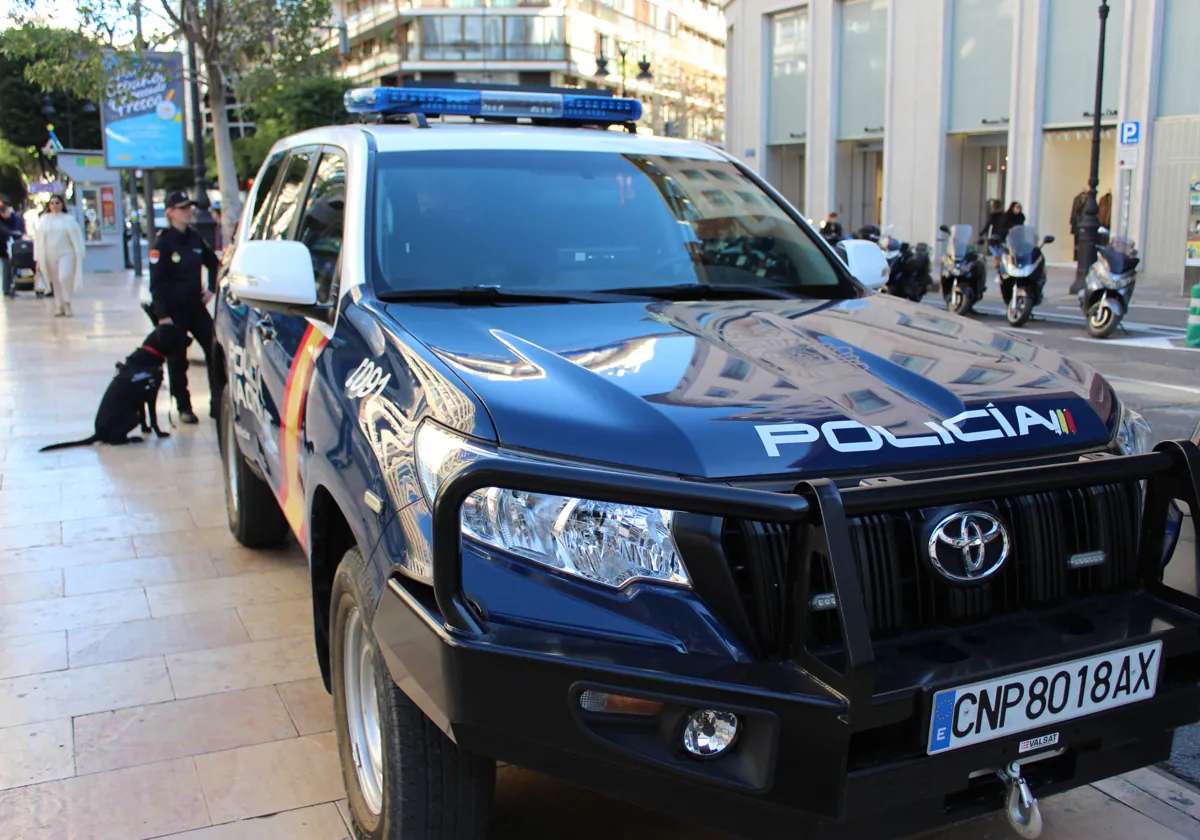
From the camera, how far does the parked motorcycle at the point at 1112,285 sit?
44.2 ft

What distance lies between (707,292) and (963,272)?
1400cm

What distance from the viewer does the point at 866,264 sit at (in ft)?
Answer: 13.5

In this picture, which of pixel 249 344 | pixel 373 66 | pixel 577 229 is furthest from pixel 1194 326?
pixel 373 66

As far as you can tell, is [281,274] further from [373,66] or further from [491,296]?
[373,66]

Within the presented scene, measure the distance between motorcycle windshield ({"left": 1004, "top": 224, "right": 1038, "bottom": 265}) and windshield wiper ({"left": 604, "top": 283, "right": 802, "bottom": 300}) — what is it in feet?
40.5

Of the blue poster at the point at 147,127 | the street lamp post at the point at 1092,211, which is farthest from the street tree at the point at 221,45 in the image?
the street lamp post at the point at 1092,211

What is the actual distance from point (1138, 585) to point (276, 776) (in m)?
2.42

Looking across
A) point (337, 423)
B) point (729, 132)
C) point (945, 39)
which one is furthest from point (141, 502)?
point (729, 132)

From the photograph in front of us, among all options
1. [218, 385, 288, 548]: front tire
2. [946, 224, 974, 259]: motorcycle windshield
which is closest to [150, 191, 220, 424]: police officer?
[218, 385, 288, 548]: front tire

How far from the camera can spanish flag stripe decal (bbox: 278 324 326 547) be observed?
3461 millimetres

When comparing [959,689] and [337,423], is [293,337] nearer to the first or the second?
[337,423]

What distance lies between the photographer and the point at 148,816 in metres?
3.19

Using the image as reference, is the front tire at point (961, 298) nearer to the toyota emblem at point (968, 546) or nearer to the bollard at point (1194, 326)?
the bollard at point (1194, 326)

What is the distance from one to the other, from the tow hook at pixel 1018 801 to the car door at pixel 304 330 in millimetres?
2152
